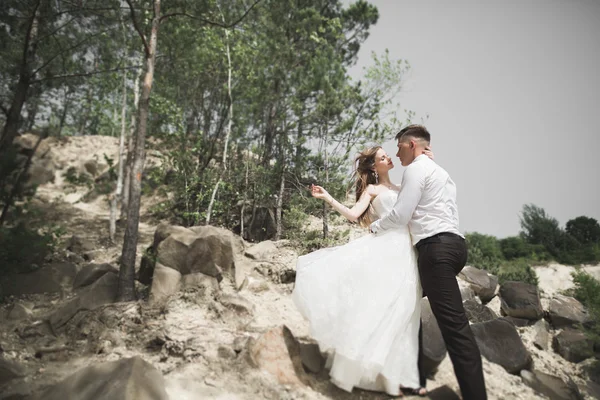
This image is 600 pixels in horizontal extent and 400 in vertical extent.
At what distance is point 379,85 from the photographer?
8797mm

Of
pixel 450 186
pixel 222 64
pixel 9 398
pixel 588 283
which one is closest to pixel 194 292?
pixel 9 398

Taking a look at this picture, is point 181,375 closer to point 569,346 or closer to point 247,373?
point 247,373

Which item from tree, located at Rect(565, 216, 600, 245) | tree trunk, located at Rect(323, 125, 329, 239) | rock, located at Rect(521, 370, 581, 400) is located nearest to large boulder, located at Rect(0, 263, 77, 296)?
tree trunk, located at Rect(323, 125, 329, 239)

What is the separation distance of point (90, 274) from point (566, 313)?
10092 mm

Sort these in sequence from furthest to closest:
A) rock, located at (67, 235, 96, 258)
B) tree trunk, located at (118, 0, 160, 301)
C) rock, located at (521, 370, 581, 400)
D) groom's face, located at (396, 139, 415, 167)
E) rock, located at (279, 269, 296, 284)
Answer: rock, located at (67, 235, 96, 258) → rock, located at (279, 269, 296, 284) → tree trunk, located at (118, 0, 160, 301) → rock, located at (521, 370, 581, 400) → groom's face, located at (396, 139, 415, 167)

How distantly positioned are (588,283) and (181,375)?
7016 millimetres

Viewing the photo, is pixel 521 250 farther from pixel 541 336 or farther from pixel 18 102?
pixel 18 102

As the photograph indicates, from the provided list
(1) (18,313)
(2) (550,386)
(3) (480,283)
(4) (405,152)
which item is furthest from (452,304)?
(3) (480,283)

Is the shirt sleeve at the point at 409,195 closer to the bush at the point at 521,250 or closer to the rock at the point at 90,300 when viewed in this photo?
the rock at the point at 90,300

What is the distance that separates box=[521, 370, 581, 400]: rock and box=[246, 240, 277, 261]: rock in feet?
13.8

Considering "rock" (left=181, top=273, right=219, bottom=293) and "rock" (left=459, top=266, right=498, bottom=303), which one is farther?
"rock" (left=459, top=266, right=498, bottom=303)

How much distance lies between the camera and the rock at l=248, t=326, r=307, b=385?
2.90 meters

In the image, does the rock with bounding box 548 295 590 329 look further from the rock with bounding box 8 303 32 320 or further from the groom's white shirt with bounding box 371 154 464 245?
the rock with bounding box 8 303 32 320

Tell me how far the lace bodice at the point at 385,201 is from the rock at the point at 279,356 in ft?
5.24
